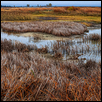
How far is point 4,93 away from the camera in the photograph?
2260mm

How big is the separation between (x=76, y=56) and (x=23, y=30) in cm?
703

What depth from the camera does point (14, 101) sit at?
2.18m

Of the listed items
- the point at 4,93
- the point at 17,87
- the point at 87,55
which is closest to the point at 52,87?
the point at 17,87

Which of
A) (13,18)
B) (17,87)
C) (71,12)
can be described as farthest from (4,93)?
(71,12)

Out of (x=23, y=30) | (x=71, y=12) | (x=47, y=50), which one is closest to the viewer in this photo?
(x=47, y=50)

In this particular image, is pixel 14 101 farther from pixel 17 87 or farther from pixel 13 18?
pixel 13 18

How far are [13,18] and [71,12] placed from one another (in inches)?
529

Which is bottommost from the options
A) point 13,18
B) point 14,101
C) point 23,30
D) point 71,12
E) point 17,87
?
point 14,101

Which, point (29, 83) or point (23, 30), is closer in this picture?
point (29, 83)

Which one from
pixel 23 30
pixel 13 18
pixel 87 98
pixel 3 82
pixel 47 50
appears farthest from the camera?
pixel 13 18

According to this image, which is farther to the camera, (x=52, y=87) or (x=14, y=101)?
(x=52, y=87)

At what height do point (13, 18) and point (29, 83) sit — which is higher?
point (13, 18)

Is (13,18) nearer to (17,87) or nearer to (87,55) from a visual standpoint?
(87,55)

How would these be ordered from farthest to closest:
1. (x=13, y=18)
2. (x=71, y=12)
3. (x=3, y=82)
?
1. (x=71, y=12)
2. (x=13, y=18)
3. (x=3, y=82)
